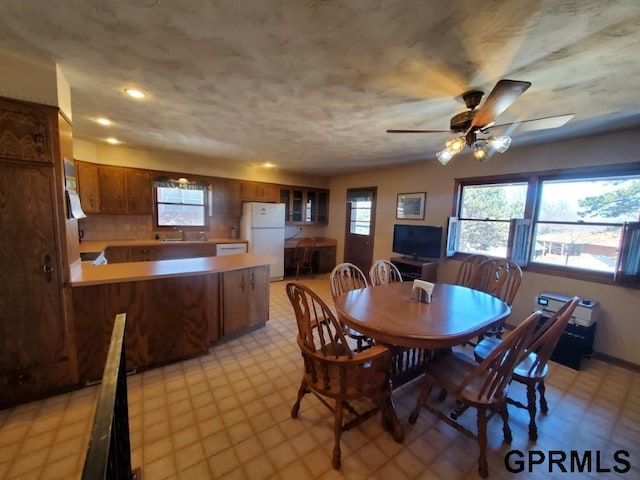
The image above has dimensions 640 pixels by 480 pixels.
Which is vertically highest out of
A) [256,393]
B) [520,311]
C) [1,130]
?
[1,130]

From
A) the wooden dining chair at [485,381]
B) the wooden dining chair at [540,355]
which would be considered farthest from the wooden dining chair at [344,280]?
the wooden dining chair at [540,355]

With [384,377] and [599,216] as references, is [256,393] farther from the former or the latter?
[599,216]

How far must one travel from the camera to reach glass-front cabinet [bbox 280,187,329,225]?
19.8 ft

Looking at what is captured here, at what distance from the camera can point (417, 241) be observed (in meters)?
4.40

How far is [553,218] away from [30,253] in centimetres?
506

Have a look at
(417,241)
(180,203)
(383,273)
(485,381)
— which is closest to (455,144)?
(383,273)

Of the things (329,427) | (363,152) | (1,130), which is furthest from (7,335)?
(363,152)

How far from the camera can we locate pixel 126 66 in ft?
5.80

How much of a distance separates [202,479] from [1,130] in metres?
2.47

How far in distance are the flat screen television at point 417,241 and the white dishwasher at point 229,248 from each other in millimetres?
2840

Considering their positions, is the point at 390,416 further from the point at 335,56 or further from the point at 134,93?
the point at 134,93

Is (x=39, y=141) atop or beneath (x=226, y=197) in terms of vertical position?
atop

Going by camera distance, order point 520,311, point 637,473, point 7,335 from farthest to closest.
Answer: point 520,311 → point 7,335 → point 637,473

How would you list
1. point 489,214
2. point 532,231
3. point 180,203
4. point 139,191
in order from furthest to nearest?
point 180,203 → point 139,191 → point 489,214 → point 532,231
